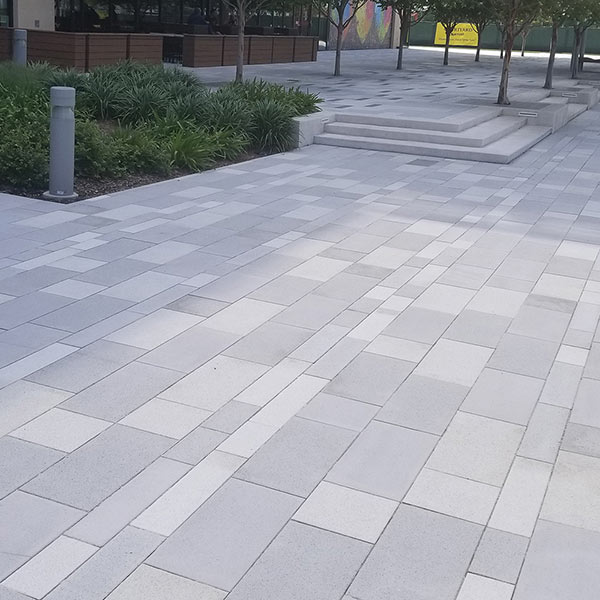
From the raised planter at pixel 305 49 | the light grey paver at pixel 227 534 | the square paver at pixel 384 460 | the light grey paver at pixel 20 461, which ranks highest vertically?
the raised planter at pixel 305 49

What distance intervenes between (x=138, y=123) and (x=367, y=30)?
38.6 meters

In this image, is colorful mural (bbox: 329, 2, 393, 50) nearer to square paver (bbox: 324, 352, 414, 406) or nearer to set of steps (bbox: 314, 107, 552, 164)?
set of steps (bbox: 314, 107, 552, 164)

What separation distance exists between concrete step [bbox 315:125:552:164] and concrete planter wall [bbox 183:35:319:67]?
12982 mm

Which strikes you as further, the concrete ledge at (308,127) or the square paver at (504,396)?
the concrete ledge at (308,127)

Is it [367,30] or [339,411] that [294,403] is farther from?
[367,30]

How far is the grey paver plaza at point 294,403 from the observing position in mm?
3850

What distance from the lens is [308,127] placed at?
51.0ft

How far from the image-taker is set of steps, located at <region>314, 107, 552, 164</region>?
1528 centimetres

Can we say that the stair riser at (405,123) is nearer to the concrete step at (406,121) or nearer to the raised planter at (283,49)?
the concrete step at (406,121)

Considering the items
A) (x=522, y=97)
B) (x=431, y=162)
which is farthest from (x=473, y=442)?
(x=522, y=97)

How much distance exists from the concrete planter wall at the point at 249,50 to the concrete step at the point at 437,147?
12982 mm

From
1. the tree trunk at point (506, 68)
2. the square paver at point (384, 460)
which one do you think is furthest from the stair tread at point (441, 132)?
the square paver at point (384, 460)

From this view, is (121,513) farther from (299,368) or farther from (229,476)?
(299,368)

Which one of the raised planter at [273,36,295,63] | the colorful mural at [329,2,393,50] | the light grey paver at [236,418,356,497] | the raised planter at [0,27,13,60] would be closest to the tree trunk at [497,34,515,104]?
the raised planter at [0,27,13,60]
